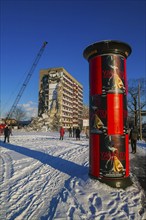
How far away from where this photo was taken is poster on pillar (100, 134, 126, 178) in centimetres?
550

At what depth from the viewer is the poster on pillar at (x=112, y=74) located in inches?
226

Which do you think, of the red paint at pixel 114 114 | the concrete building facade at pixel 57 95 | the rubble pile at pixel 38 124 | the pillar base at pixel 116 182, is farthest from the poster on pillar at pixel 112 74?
the concrete building facade at pixel 57 95

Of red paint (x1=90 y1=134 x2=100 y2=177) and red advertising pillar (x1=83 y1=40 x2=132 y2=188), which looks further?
red paint (x1=90 y1=134 x2=100 y2=177)

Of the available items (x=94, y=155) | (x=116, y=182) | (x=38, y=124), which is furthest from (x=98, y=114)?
(x=38, y=124)

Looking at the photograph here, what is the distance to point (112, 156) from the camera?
555 centimetres

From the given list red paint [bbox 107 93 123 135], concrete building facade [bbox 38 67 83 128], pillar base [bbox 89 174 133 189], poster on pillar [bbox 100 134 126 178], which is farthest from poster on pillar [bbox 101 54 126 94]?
concrete building facade [bbox 38 67 83 128]

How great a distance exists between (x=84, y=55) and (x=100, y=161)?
3.41 m

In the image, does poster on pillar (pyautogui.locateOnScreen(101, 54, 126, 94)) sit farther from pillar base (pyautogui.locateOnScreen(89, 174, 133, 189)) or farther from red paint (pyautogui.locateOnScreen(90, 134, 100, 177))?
pillar base (pyautogui.locateOnScreen(89, 174, 133, 189))

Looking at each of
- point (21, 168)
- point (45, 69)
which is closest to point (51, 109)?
point (45, 69)

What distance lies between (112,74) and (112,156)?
7.87 feet

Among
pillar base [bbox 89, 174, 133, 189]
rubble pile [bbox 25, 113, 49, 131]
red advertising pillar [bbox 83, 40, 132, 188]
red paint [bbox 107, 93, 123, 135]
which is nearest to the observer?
pillar base [bbox 89, 174, 133, 189]

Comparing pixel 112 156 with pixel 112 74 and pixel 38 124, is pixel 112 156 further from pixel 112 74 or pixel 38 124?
pixel 38 124

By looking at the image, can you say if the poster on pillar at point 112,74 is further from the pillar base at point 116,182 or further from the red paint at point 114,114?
the pillar base at point 116,182

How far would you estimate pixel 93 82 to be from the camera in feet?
19.7
